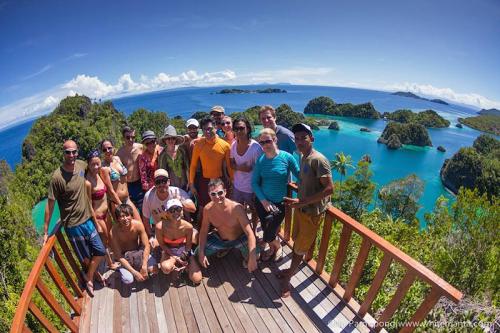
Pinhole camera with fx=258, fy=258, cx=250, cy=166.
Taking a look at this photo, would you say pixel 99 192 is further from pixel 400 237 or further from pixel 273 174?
pixel 400 237

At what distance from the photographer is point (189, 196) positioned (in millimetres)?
4730

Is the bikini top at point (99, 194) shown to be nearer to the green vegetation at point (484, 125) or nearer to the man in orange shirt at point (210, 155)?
the man in orange shirt at point (210, 155)

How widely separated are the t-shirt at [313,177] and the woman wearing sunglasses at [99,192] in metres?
3.04

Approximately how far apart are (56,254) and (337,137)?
347 ft

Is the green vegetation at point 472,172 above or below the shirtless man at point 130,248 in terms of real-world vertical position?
below

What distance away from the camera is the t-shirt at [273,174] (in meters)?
3.60

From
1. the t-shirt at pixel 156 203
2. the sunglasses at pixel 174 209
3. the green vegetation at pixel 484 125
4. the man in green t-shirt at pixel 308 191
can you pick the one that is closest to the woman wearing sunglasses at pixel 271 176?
the man in green t-shirt at pixel 308 191

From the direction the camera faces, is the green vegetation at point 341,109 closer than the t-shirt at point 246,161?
No

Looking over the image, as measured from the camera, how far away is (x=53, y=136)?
51.0 metres

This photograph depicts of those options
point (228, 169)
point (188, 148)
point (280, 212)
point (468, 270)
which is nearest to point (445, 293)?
point (280, 212)

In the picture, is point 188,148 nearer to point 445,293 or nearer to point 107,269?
point 107,269

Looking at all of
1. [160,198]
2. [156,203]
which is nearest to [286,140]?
[160,198]

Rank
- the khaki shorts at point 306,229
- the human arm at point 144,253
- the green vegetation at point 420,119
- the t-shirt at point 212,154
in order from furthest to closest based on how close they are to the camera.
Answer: the green vegetation at point 420,119, the t-shirt at point 212,154, the human arm at point 144,253, the khaki shorts at point 306,229

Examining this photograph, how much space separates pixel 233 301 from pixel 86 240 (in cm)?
229
